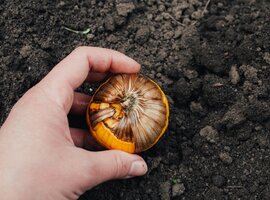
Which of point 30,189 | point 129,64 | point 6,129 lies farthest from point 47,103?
point 129,64

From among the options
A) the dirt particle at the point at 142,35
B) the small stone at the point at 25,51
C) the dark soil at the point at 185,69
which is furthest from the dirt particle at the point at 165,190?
the small stone at the point at 25,51

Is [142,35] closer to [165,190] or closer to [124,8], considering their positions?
[124,8]

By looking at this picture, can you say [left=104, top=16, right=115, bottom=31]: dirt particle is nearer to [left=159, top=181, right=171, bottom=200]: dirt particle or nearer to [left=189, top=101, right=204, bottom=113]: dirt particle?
[left=189, top=101, right=204, bottom=113]: dirt particle

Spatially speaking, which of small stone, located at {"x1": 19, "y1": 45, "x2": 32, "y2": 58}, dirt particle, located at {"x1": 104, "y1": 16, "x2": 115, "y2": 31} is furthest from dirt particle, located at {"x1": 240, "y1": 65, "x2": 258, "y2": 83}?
small stone, located at {"x1": 19, "y1": 45, "x2": 32, "y2": 58}

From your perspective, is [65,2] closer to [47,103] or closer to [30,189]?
[47,103]

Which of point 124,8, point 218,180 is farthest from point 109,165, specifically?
point 124,8
